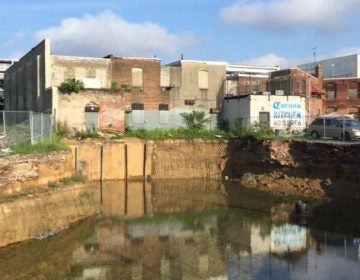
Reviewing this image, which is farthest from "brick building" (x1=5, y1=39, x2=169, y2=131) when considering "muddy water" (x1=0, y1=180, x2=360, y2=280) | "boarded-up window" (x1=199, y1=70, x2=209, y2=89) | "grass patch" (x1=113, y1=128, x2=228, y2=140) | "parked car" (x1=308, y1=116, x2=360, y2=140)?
"parked car" (x1=308, y1=116, x2=360, y2=140)

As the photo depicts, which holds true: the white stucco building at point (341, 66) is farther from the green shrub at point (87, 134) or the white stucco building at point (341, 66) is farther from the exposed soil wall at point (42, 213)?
the exposed soil wall at point (42, 213)

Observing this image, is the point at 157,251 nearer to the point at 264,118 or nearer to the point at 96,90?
the point at 96,90

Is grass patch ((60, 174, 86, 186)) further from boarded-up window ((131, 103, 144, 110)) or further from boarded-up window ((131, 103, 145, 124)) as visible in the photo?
boarded-up window ((131, 103, 144, 110))

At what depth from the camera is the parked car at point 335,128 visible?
40.2 m

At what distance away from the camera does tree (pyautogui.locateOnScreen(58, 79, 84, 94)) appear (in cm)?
4650

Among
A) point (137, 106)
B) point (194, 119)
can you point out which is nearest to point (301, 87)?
point (194, 119)

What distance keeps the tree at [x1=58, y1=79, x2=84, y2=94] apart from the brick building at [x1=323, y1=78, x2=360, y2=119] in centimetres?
2978

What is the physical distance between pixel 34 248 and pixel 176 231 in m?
7.71

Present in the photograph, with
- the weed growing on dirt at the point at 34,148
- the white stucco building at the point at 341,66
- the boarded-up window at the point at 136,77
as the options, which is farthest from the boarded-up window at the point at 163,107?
A: the white stucco building at the point at 341,66

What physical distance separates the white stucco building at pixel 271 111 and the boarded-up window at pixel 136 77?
9.41m

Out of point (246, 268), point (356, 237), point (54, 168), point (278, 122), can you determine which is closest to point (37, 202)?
point (54, 168)

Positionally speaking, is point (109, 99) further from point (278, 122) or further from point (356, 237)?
point (356, 237)

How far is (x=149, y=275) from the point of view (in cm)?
1900

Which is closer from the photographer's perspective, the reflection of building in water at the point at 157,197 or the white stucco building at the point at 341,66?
the reflection of building in water at the point at 157,197
